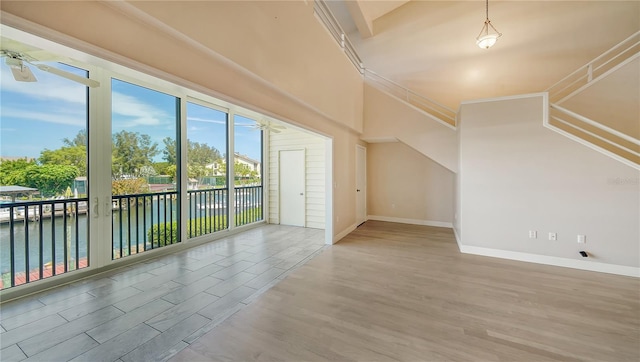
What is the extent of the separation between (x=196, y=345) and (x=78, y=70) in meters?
3.90

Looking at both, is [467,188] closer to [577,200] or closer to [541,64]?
[577,200]

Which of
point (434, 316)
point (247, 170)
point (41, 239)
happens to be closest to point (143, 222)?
point (41, 239)

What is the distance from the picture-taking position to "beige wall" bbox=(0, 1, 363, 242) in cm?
139

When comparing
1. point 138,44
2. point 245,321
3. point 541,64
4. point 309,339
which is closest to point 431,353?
point 309,339

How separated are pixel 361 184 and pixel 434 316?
4.63 meters

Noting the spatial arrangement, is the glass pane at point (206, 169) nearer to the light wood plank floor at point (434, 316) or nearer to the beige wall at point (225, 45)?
the beige wall at point (225, 45)

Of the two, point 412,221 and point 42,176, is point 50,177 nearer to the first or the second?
point 42,176

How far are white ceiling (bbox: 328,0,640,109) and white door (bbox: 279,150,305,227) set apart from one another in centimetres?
386

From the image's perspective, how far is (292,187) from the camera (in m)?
6.54

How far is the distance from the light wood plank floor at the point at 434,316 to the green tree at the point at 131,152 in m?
3.01

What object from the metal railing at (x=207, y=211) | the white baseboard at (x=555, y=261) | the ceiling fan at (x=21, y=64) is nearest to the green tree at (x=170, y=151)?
the metal railing at (x=207, y=211)

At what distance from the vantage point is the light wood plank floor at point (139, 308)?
1.96m

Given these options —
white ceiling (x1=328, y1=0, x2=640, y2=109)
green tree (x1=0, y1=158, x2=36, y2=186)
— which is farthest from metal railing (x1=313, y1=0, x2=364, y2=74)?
green tree (x1=0, y1=158, x2=36, y2=186)

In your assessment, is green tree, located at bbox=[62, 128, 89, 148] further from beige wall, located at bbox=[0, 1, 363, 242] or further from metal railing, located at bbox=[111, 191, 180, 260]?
beige wall, located at bbox=[0, 1, 363, 242]
